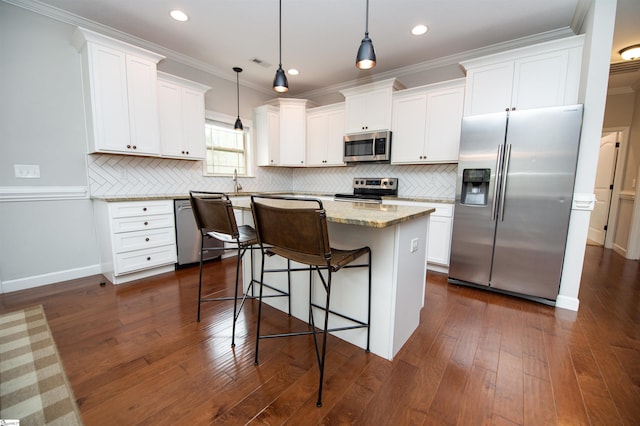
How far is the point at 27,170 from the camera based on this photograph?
264cm

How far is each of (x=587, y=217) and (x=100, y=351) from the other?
3970 mm

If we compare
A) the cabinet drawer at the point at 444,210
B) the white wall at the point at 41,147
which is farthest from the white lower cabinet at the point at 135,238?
the cabinet drawer at the point at 444,210

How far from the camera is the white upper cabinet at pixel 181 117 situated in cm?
331

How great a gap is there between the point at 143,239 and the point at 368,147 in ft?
10.5

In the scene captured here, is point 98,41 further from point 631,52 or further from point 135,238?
point 631,52

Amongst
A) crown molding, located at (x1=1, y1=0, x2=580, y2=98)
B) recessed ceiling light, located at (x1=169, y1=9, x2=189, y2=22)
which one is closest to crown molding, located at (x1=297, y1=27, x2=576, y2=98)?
crown molding, located at (x1=1, y1=0, x2=580, y2=98)

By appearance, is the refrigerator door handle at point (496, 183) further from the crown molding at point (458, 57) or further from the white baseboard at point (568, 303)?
the crown molding at point (458, 57)

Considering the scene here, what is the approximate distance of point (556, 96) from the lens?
2.58 m

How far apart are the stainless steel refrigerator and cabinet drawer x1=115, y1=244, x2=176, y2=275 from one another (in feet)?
11.2

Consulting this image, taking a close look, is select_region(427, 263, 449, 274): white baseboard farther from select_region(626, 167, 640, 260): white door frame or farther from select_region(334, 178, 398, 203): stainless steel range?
select_region(626, 167, 640, 260): white door frame

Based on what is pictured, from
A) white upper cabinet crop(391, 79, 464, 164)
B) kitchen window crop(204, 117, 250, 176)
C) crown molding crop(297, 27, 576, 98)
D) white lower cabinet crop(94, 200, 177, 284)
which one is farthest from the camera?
kitchen window crop(204, 117, 250, 176)

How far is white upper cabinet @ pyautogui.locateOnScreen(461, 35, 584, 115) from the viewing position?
2514 mm

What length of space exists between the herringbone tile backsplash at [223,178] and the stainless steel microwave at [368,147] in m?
0.42

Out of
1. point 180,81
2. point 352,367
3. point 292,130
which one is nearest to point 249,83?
point 292,130
